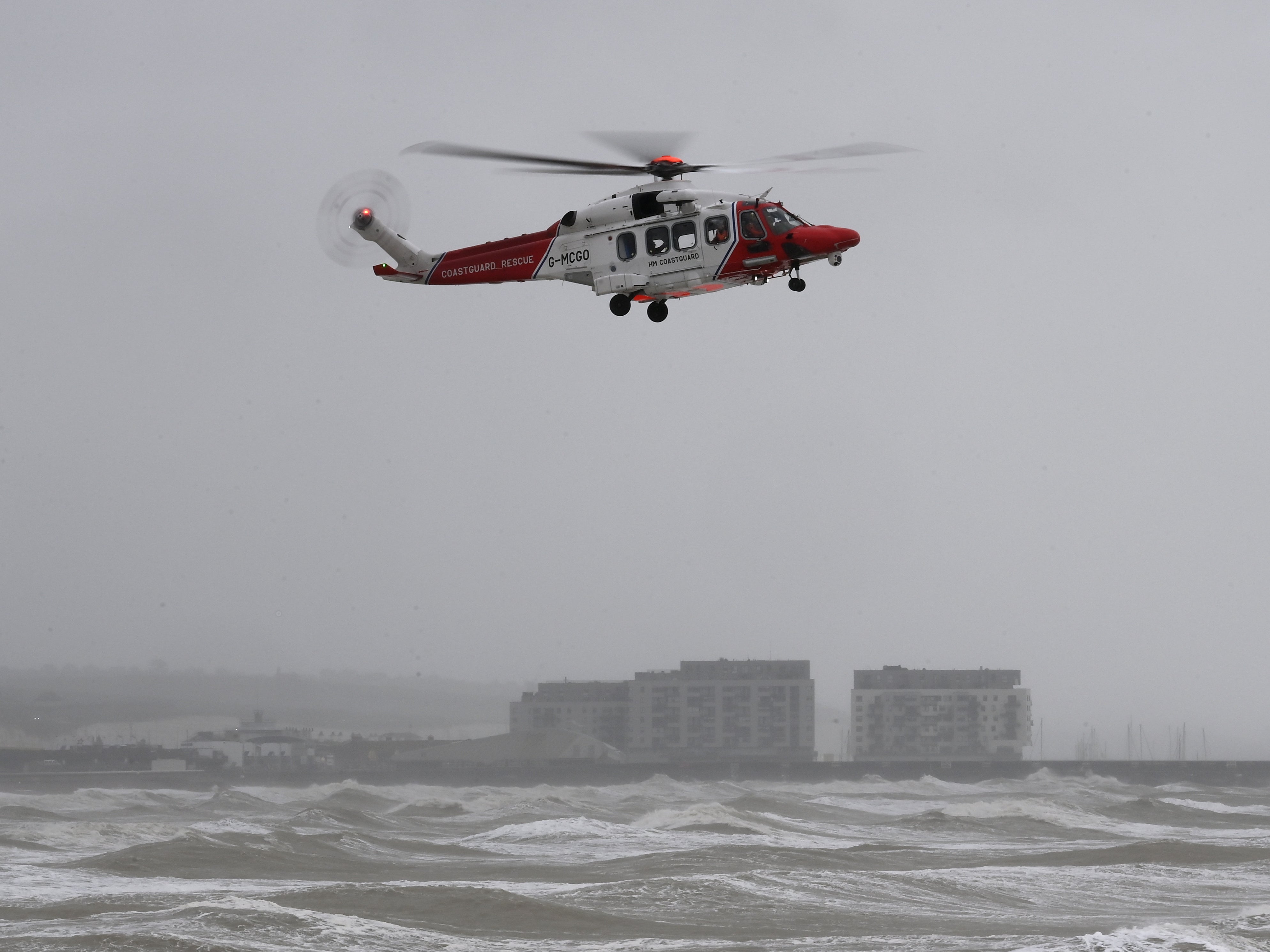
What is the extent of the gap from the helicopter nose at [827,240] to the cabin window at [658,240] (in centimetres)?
225

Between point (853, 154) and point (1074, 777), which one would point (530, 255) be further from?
point (1074, 777)

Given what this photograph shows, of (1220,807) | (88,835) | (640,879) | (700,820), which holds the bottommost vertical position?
(1220,807)

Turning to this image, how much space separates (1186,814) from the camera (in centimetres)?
7606

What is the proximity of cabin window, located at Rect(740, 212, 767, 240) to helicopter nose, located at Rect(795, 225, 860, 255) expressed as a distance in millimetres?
608

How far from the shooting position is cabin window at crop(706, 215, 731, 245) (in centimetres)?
2416

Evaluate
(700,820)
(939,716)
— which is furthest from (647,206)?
(939,716)

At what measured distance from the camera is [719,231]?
24156mm

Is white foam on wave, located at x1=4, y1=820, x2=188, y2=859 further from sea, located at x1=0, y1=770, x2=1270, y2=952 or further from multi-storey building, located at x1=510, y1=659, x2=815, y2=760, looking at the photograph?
multi-storey building, located at x1=510, y1=659, x2=815, y2=760

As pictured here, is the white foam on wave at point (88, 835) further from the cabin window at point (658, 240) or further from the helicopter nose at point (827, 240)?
the helicopter nose at point (827, 240)

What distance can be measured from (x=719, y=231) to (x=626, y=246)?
5.62 ft

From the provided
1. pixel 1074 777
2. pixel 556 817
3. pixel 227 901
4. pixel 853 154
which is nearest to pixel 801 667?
pixel 1074 777

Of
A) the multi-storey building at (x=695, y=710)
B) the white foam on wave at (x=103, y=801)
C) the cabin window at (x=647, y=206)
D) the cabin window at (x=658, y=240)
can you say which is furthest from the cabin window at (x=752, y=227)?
the multi-storey building at (x=695, y=710)

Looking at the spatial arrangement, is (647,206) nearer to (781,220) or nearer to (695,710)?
(781,220)

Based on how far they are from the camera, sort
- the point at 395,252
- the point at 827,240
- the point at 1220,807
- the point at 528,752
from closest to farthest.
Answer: the point at 827,240
the point at 395,252
the point at 1220,807
the point at 528,752
